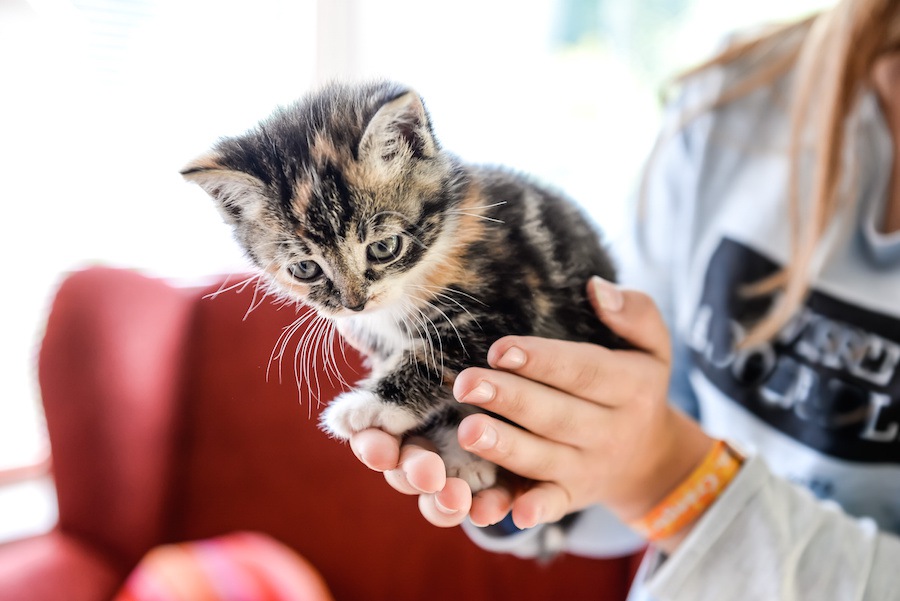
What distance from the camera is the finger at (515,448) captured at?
0.42m

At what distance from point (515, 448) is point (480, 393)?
0.24 feet

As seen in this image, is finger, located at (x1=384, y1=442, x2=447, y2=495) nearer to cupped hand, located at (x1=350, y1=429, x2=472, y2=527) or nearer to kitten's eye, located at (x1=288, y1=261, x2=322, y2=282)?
cupped hand, located at (x1=350, y1=429, x2=472, y2=527)

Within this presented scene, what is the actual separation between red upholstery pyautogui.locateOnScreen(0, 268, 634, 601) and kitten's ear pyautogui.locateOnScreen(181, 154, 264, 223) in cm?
6

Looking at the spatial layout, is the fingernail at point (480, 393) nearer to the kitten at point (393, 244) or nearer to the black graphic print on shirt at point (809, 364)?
the kitten at point (393, 244)

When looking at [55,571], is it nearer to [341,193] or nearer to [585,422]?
[341,193]

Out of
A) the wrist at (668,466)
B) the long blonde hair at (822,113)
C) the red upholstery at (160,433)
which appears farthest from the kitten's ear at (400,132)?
the long blonde hair at (822,113)

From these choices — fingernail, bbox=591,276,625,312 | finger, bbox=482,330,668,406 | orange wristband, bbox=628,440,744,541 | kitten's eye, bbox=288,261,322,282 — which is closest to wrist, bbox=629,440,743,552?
orange wristband, bbox=628,440,744,541

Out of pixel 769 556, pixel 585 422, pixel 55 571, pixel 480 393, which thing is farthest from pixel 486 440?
pixel 769 556

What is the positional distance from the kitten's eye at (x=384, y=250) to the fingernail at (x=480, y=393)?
0.11 metres

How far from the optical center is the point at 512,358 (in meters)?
0.44

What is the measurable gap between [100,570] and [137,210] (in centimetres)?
23

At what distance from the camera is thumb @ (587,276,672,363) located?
539 millimetres

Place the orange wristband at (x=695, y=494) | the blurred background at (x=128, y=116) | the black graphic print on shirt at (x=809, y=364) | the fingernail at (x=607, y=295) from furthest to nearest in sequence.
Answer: the black graphic print on shirt at (x=809, y=364) < the orange wristband at (x=695, y=494) < the fingernail at (x=607, y=295) < the blurred background at (x=128, y=116)

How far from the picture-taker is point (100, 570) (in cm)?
40
